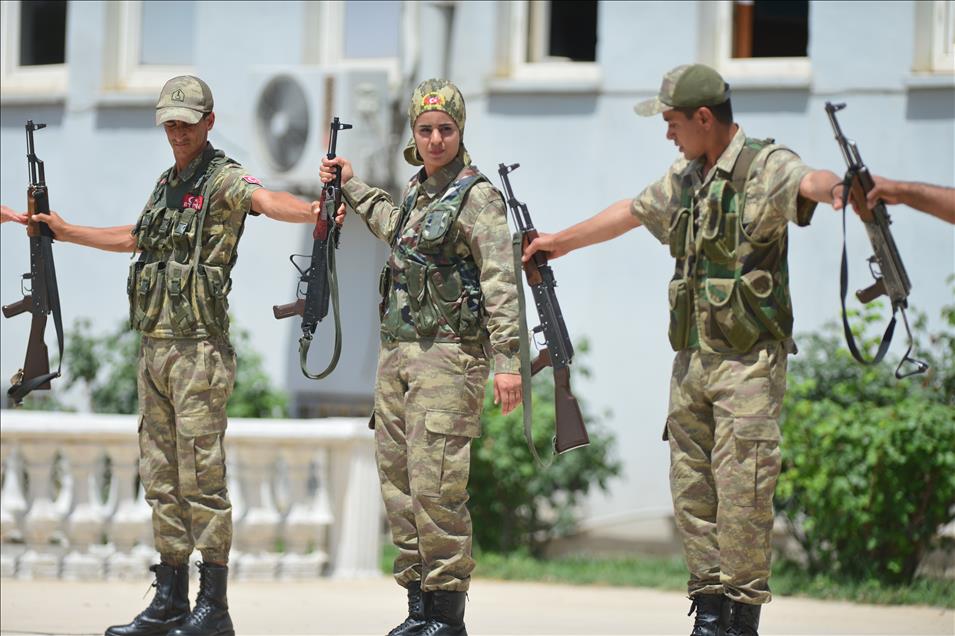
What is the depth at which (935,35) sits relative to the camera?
1019cm

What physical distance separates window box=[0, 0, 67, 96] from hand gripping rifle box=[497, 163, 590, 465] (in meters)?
7.39

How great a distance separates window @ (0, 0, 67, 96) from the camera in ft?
41.1

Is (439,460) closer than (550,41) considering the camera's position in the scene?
Yes

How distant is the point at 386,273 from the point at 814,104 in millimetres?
5108

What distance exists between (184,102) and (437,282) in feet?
4.39

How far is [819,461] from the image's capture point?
9141mm

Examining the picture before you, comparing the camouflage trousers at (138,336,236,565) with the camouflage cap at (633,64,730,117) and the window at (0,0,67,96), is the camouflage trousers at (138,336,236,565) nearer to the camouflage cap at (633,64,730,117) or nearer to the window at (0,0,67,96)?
the camouflage cap at (633,64,730,117)

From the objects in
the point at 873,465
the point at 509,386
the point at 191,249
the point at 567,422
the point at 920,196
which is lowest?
the point at 873,465

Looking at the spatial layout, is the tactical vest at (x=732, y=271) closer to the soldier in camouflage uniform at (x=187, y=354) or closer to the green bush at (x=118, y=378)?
the soldier in camouflage uniform at (x=187, y=354)

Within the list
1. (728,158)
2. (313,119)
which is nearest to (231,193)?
(728,158)

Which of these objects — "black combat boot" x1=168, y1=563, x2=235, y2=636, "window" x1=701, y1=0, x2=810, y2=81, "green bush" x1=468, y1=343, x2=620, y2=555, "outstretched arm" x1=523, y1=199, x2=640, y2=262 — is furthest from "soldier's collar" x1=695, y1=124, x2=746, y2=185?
"window" x1=701, y1=0, x2=810, y2=81

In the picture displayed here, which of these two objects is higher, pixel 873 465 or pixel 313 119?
pixel 313 119

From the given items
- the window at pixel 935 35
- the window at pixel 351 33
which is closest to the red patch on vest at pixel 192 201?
the window at pixel 351 33

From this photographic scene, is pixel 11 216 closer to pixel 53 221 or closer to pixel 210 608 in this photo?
pixel 53 221
